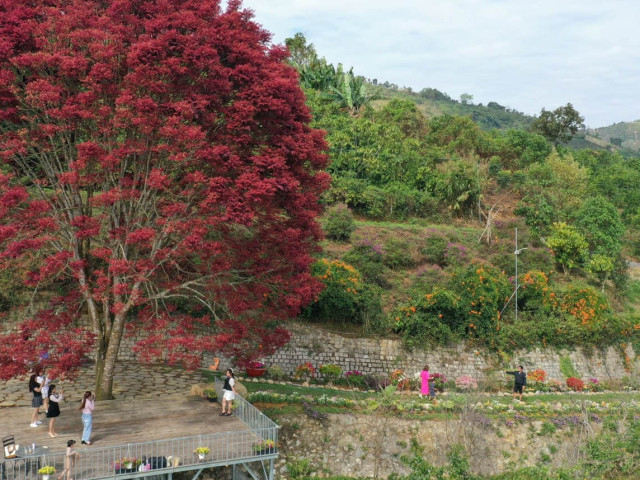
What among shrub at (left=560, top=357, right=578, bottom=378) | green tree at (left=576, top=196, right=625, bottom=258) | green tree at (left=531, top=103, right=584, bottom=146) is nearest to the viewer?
shrub at (left=560, top=357, right=578, bottom=378)

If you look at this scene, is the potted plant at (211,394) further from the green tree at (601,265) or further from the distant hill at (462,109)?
the distant hill at (462,109)

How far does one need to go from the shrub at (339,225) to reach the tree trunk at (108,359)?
16.3m

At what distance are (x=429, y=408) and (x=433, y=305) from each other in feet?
21.4

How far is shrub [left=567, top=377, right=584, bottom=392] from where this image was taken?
25.5m

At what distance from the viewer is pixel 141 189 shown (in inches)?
659

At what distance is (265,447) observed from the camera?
44.7 ft

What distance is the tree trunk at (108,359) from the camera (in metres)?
16.9

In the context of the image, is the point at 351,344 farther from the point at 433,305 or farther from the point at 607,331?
the point at 607,331

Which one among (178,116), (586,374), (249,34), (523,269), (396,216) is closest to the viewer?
(178,116)

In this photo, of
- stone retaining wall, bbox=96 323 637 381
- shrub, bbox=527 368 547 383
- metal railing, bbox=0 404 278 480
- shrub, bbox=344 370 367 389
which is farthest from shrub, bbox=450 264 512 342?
metal railing, bbox=0 404 278 480

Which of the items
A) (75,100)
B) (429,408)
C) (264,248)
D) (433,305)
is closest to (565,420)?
(429,408)

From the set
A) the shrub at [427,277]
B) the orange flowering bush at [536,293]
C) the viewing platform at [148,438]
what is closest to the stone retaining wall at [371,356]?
the orange flowering bush at [536,293]

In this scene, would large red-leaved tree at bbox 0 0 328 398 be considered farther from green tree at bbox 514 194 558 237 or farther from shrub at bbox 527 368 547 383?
green tree at bbox 514 194 558 237

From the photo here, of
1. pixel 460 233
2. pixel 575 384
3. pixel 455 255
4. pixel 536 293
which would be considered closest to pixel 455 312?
pixel 536 293
